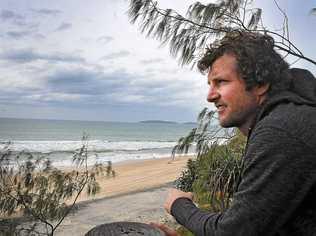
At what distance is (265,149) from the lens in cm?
90

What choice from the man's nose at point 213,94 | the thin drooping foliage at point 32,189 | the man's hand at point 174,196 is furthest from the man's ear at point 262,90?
the thin drooping foliage at point 32,189

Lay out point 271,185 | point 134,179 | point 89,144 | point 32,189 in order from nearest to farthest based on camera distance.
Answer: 1. point 271,185
2. point 32,189
3. point 134,179
4. point 89,144

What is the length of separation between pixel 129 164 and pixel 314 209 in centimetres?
2056

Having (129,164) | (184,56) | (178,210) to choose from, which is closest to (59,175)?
(184,56)

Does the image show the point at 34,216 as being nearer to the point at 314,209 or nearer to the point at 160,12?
the point at 160,12

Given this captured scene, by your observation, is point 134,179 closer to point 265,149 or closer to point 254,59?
point 254,59

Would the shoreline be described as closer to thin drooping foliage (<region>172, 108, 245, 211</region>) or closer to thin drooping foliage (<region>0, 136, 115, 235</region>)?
thin drooping foliage (<region>0, 136, 115, 235</region>)

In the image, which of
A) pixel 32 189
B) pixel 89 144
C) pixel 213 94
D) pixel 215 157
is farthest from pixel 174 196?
pixel 89 144

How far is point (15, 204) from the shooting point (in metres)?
5.50

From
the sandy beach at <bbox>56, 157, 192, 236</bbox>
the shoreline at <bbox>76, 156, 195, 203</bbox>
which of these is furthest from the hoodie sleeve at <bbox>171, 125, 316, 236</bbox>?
the shoreline at <bbox>76, 156, 195, 203</bbox>

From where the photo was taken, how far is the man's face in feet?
3.56

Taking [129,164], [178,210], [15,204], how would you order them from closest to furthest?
[178,210], [15,204], [129,164]

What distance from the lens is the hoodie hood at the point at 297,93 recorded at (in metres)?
1.01

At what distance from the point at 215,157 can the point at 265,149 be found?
3655 mm
